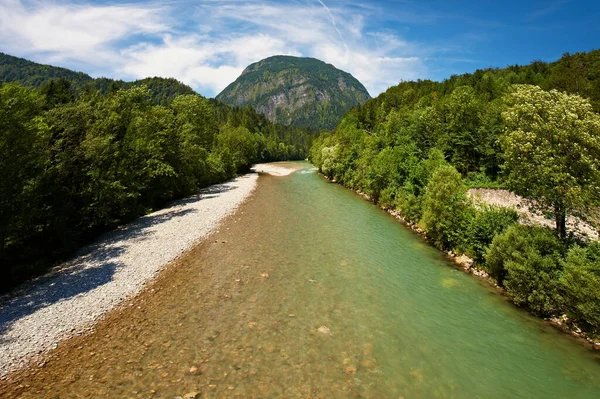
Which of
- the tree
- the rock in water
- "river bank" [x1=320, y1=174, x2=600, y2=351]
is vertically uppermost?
the tree

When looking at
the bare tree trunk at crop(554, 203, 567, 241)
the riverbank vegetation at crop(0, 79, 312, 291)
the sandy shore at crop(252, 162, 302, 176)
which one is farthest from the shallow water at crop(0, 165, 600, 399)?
the sandy shore at crop(252, 162, 302, 176)

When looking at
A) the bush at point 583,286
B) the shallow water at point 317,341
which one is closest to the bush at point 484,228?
the shallow water at point 317,341

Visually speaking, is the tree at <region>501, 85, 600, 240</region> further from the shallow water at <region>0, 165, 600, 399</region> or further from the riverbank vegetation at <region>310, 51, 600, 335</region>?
the shallow water at <region>0, 165, 600, 399</region>

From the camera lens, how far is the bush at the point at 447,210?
79.9ft

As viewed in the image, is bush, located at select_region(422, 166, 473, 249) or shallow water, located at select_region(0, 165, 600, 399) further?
bush, located at select_region(422, 166, 473, 249)

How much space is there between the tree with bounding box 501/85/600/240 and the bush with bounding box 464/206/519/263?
313 cm

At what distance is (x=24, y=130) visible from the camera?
1759 cm

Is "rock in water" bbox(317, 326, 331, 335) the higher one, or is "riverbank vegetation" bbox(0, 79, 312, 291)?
"riverbank vegetation" bbox(0, 79, 312, 291)

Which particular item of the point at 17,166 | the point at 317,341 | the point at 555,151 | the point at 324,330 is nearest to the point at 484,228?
the point at 555,151

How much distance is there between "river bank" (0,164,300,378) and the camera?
41.4ft

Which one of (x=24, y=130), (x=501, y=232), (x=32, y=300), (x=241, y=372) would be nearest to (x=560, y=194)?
(x=501, y=232)

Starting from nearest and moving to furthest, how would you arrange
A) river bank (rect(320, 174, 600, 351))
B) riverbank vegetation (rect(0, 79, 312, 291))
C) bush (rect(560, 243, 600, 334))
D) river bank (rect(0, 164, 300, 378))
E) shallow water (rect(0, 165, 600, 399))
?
shallow water (rect(0, 165, 600, 399)) < river bank (rect(0, 164, 300, 378)) < bush (rect(560, 243, 600, 334)) < river bank (rect(320, 174, 600, 351)) < riverbank vegetation (rect(0, 79, 312, 291))

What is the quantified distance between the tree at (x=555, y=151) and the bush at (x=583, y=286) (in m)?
2.76

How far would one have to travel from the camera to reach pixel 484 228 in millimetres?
21312
